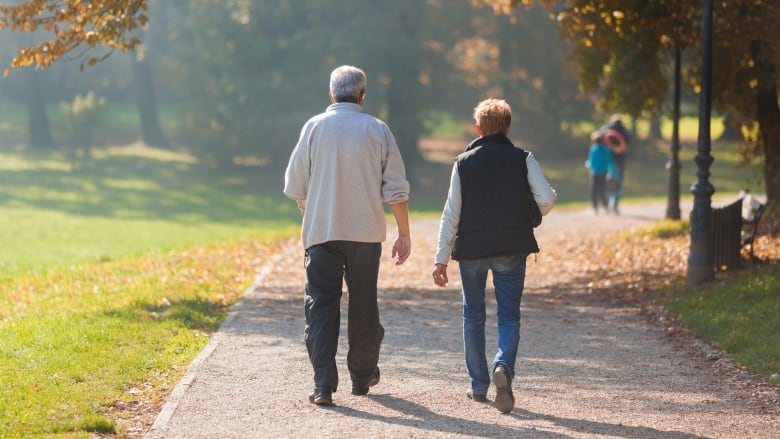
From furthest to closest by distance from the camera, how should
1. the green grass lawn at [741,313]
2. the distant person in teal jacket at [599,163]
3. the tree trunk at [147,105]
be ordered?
the tree trunk at [147,105] → the distant person in teal jacket at [599,163] → the green grass lawn at [741,313]

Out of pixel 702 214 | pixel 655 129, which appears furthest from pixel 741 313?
pixel 655 129

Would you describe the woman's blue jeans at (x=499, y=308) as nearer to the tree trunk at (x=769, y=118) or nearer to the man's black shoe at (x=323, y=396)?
the man's black shoe at (x=323, y=396)

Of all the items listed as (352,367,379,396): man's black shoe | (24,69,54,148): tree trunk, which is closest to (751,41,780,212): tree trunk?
(352,367,379,396): man's black shoe

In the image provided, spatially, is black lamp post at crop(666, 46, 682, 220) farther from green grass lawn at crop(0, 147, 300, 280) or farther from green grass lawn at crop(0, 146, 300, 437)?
green grass lawn at crop(0, 147, 300, 280)

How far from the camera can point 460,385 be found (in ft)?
25.6

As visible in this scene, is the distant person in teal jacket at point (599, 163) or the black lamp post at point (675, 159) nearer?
the black lamp post at point (675, 159)

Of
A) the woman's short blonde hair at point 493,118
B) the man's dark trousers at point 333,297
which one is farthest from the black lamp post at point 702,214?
the man's dark trousers at point 333,297

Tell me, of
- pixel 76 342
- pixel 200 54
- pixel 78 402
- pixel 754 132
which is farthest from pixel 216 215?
pixel 78 402

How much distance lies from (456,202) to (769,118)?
34.6 feet

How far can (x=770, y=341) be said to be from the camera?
363 inches

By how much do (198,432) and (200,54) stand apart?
1555 inches

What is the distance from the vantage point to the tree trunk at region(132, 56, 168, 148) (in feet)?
178

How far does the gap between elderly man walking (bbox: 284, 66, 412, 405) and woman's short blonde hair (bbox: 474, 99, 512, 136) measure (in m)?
0.57

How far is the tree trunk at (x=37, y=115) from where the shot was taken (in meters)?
53.8
